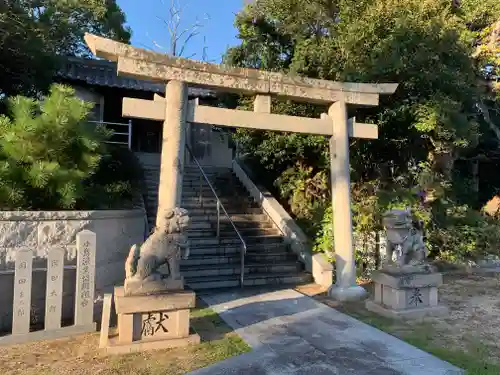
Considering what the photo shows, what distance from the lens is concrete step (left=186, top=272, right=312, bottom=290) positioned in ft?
24.5

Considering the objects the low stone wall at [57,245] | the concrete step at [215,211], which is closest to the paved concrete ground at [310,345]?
the low stone wall at [57,245]

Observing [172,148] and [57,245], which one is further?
[172,148]

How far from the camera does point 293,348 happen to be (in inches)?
181

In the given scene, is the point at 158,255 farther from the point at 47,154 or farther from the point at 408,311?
the point at 408,311

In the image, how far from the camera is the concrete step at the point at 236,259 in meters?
7.95

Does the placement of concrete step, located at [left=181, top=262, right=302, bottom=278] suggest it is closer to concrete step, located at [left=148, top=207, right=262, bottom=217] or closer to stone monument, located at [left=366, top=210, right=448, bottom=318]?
concrete step, located at [left=148, top=207, right=262, bottom=217]

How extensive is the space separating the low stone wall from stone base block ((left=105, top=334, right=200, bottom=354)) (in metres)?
1.37

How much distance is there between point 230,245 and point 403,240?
376 centimetres

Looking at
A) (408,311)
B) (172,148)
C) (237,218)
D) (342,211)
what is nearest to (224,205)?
(237,218)

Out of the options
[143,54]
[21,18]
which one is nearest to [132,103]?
[143,54]

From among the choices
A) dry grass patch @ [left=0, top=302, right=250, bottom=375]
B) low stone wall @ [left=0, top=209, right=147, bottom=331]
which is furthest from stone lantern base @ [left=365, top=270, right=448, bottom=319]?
low stone wall @ [left=0, top=209, right=147, bottom=331]

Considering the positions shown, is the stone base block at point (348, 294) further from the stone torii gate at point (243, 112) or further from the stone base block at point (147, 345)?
the stone base block at point (147, 345)

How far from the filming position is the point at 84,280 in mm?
5051

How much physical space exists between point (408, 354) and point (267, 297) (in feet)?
9.47
